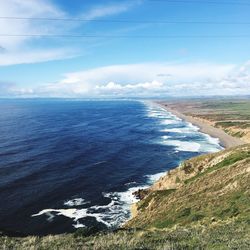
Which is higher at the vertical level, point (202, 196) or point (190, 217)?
point (190, 217)

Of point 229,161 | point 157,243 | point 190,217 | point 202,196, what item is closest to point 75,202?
point 202,196

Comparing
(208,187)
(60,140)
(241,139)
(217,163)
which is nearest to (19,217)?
(208,187)

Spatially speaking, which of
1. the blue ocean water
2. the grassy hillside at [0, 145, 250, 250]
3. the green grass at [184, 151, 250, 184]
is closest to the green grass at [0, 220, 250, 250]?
the grassy hillside at [0, 145, 250, 250]

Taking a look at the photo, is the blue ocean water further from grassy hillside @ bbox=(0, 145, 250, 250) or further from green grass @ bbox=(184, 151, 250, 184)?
green grass @ bbox=(184, 151, 250, 184)

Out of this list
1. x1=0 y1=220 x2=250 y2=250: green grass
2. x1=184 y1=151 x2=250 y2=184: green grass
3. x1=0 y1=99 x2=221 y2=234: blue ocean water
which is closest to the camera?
x1=0 y1=220 x2=250 y2=250: green grass

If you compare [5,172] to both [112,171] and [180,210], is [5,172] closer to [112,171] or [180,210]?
[112,171]

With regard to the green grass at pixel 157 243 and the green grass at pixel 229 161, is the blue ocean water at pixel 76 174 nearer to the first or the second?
the green grass at pixel 229 161

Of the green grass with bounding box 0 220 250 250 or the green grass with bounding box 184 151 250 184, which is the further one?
the green grass with bounding box 184 151 250 184

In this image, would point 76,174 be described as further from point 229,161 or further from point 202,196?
point 202,196
